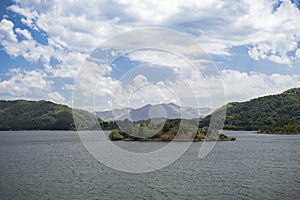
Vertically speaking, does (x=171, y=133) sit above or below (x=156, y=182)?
above

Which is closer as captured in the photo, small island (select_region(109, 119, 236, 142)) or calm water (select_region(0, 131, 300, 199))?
calm water (select_region(0, 131, 300, 199))

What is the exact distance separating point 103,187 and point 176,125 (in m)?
101

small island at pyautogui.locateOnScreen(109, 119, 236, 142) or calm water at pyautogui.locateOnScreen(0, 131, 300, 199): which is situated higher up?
small island at pyautogui.locateOnScreen(109, 119, 236, 142)

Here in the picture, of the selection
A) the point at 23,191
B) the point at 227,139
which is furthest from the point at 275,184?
the point at 227,139

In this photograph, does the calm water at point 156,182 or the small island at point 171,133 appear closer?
the calm water at point 156,182

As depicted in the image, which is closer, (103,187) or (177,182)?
(103,187)

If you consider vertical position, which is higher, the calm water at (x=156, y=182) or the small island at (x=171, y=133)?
the small island at (x=171, y=133)

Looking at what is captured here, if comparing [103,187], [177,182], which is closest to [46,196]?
[103,187]

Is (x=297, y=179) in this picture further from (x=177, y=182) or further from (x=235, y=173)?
(x=177, y=182)

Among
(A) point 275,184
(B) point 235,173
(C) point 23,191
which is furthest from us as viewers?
(B) point 235,173

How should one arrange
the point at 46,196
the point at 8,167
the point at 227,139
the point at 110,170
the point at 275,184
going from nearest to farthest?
the point at 46,196, the point at 275,184, the point at 110,170, the point at 8,167, the point at 227,139

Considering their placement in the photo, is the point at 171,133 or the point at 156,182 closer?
the point at 156,182

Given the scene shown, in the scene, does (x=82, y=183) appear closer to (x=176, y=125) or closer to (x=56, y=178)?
(x=56, y=178)

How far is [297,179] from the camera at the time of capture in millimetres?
47844
